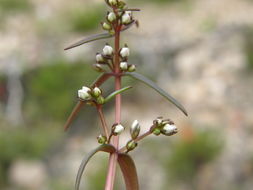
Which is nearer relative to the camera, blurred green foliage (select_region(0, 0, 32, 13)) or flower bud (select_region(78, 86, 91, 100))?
flower bud (select_region(78, 86, 91, 100))

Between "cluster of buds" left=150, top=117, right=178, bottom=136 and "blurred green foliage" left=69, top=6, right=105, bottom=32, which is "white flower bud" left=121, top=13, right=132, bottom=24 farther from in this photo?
"blurred green foliage" left=69, top=6, right=105, bottom=32

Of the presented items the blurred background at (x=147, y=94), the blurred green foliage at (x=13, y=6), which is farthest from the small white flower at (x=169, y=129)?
the blurred green foliage at (x=13, y=6)

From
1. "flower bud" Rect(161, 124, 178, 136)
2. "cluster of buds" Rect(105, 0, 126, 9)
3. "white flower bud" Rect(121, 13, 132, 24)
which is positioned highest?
"cluster of buds" Rect(105, 0, 126, 9)

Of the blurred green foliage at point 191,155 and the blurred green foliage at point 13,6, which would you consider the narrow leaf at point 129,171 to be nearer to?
the blurred green foliage at point 191,155

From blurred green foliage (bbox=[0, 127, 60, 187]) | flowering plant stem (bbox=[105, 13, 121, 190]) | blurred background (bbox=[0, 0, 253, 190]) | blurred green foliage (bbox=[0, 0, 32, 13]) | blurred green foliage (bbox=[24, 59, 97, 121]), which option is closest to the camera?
flowering plant stem (bbox=[105, 13, 121, 190])

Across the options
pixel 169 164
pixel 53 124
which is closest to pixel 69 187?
pixel 169 164

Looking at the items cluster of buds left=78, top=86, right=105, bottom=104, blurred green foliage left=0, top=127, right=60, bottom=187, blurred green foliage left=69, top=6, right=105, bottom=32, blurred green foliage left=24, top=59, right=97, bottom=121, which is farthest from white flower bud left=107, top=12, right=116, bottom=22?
blurred green foliage left=69, top=6, right=105, bottom=32
